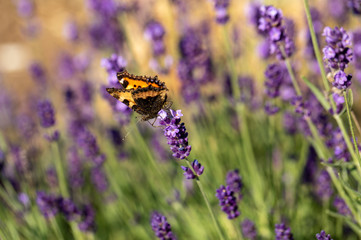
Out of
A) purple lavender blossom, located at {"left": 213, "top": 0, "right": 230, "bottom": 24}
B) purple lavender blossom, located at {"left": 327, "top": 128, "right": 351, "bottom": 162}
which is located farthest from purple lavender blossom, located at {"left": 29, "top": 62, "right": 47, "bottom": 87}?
purple lavender blossom, located at {"left": 327, "top": 128, "right": 351, "bottom": 162}

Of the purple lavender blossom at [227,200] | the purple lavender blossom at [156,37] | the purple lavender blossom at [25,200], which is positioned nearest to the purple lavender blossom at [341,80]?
the purple lavender blossom at [227,200]

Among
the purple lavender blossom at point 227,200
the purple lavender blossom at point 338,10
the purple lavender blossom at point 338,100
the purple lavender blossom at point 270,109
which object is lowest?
the purple lavender blossom at point 227,200

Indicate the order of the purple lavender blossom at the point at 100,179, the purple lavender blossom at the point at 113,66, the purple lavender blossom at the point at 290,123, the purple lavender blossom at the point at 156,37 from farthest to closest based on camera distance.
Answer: the purple lavender blossom at the point at 100,179 < the purple lavender blossom at the point at 156,37 < the purple lavender blossom at the point at 290,123 < the purple lavender blossom at the point at 113,66

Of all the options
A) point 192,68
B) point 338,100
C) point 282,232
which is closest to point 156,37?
point 192,68

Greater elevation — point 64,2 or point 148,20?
point 64,2

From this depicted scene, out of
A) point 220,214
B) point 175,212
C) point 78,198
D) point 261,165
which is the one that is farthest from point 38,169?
point 261,165

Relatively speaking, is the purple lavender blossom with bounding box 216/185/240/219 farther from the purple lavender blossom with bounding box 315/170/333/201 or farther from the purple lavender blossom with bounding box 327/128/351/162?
the purple lavender blossom with bounding box 315/170/333/201

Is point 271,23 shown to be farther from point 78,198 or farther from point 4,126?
point 4,126

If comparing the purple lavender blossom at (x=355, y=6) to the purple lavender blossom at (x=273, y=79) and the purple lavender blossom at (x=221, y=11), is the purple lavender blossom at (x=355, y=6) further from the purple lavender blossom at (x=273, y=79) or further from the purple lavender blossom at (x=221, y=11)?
the purple lavender blossom at (x=221, y=11)
